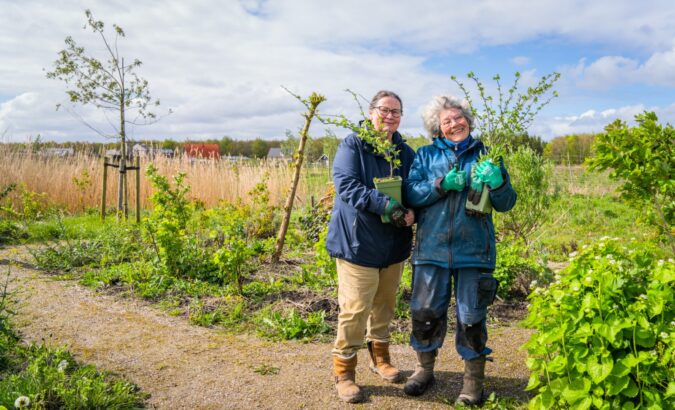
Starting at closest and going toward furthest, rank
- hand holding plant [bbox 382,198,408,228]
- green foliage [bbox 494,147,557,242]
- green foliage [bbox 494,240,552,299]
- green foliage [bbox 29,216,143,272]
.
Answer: hand holding plant [bbox 382,198,408,228] < green foliage [bbox 494,240,552,299] < green foliage [bbox 494,147,557,242] < green foliage [bbox 29,216,143,272]

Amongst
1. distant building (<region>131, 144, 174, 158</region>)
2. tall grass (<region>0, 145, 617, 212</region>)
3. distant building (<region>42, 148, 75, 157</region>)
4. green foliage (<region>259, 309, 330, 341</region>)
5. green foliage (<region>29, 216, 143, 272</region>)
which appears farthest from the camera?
distant building (<region>131, 144, 174, 158</region>)

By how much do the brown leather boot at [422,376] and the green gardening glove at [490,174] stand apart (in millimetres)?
1127

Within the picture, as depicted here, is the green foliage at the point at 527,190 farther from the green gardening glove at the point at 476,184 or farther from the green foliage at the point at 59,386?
the green foliage at the point at 59,386

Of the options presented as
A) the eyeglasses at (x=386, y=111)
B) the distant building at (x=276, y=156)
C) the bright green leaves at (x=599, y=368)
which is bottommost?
the bright green leaves at (x=599, y=368)

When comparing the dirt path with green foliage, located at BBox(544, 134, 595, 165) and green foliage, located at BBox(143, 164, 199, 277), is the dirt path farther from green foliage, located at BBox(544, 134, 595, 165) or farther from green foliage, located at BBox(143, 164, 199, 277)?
green foliage, located at BBox(544, 134, 595, 165)

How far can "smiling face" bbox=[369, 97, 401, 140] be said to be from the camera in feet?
10.7

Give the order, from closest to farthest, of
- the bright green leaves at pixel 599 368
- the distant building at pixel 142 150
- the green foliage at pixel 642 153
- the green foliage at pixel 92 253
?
1. the bright green leaves at pixel 599 368
2. the green foliage at pixel 642 153
3. the green foliage at pixel 92 253
4. the distant building at pixel 142 150

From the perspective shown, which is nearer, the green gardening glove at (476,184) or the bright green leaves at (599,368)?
the bright green leaves at (599,368)

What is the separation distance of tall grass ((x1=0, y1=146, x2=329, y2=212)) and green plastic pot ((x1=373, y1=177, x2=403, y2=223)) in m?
8.53

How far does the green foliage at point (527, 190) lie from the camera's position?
6.57 m

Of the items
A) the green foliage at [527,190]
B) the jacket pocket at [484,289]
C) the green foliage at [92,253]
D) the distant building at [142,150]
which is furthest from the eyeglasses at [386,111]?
the distant building at [142,150]

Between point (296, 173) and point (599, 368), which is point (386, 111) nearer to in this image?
point (599, 368)

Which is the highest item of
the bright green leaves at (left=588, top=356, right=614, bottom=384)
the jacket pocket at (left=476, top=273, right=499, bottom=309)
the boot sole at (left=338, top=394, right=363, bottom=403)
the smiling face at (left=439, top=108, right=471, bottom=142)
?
the smiling face at (left=439, top=108, right=471, bottom=142)

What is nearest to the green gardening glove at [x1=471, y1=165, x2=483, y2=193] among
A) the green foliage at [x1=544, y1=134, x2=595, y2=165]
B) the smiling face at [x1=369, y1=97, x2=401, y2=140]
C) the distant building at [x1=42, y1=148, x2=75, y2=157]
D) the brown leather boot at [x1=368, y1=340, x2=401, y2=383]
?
the smiling face at [x1=369, y1=97, x2=401, y2=140]
